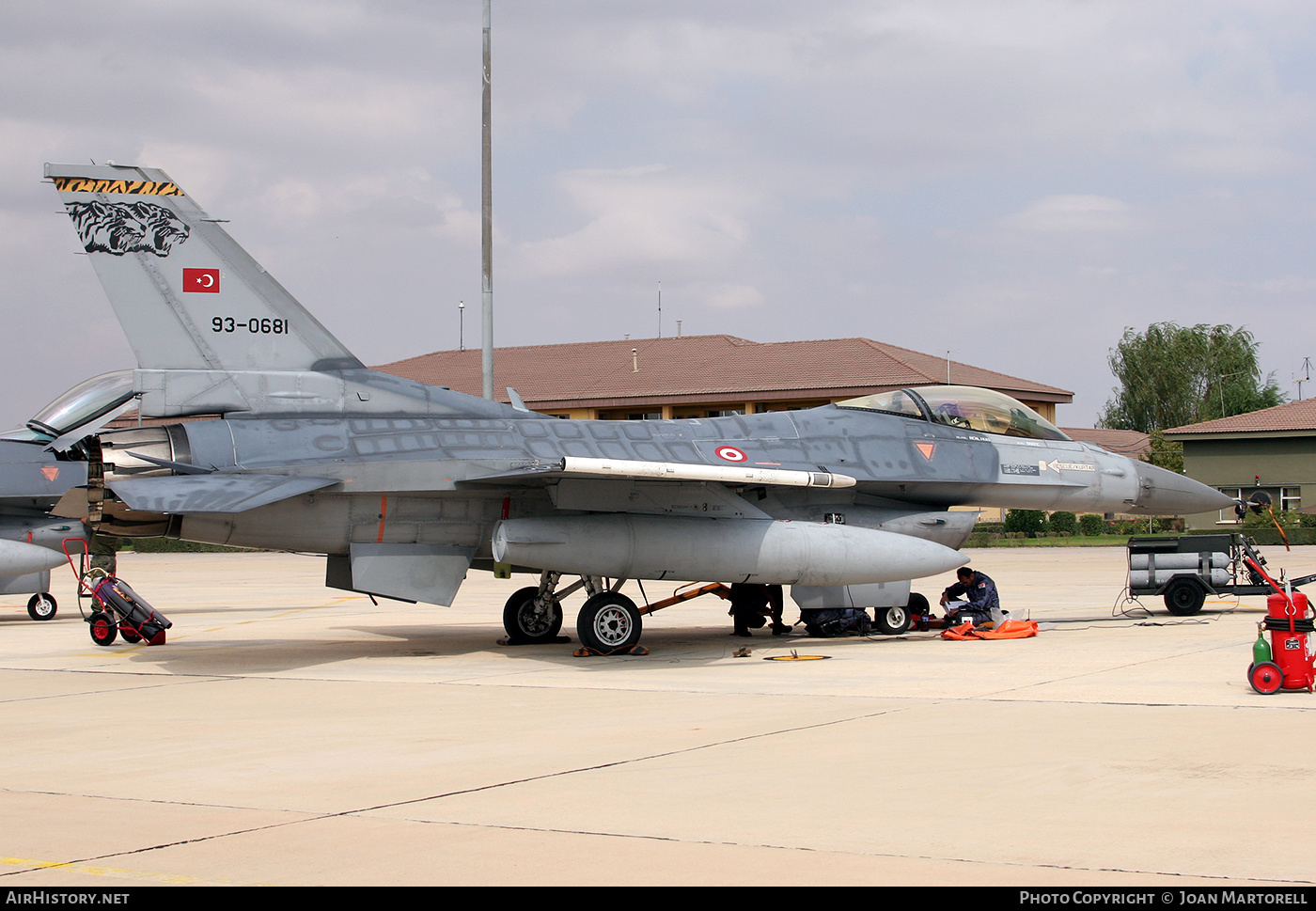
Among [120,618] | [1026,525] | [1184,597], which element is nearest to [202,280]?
[120,618]

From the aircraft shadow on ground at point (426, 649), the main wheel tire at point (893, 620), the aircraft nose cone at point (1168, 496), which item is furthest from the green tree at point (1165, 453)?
the aircraft shadow on ground at point (426, 649)

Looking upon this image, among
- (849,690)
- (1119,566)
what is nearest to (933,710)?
(849,690)

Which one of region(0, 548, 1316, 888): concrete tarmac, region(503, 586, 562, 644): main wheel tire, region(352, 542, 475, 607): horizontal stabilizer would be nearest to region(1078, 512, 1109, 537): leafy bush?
region(0, 548, 1316, 888): concrete tarmac

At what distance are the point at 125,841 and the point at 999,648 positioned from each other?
9.98 metres

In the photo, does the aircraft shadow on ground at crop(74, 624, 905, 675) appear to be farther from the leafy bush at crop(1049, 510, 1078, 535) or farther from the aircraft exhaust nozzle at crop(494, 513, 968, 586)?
the leafy bush at crop(1049, 510, 1078, 535)

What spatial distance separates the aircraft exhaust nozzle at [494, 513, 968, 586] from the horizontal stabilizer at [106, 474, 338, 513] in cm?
215

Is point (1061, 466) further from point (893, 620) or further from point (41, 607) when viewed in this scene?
point (41, 607)

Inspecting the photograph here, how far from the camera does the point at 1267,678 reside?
28.9 ft

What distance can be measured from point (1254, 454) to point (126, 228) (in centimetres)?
4888

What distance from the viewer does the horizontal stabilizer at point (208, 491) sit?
1119 cm

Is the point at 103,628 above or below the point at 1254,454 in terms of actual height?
below

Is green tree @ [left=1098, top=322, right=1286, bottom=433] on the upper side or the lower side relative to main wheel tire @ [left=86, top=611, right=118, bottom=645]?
upper

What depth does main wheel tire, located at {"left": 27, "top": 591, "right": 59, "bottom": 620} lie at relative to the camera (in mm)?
19719

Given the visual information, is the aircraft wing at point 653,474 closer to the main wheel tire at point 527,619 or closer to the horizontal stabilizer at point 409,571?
the horizontal stabilizer at point 409,571
